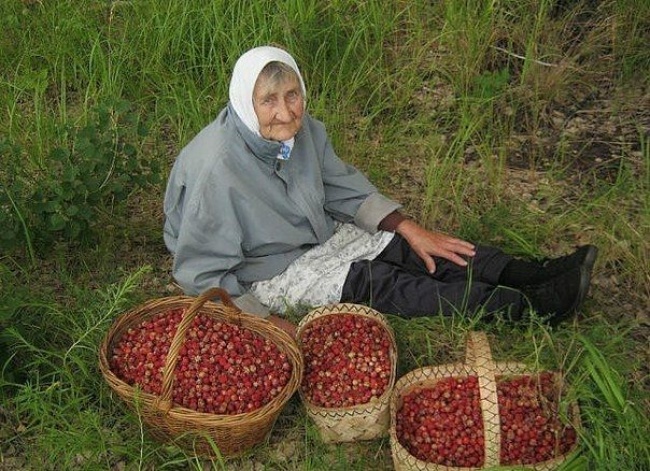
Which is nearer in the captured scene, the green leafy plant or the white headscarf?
the white headscarf

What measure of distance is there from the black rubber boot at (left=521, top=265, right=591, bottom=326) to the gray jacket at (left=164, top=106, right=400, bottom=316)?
677 mm

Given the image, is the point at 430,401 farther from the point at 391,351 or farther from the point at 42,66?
the point at 42,66

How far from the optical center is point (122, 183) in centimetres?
324

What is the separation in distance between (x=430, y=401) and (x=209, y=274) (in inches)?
34.9

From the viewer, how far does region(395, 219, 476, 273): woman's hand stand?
10.0 feet

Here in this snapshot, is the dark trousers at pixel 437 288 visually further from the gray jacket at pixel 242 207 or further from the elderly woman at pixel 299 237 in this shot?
the gray jacket at pixel 242 207

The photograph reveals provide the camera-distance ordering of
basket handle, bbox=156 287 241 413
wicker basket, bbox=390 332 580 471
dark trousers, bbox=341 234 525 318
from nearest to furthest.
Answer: basket handle, bbox=156 287 241 413
wicker basket, bbox=390 332 580 471
dark trousers, bbox=341 234 525 318

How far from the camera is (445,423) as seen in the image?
249 centimetres

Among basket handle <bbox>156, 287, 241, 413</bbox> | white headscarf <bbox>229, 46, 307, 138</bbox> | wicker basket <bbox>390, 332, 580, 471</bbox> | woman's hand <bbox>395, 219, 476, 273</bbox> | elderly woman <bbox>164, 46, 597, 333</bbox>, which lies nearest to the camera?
basket handle <bbox>156, 287, 241, 413</bbox>

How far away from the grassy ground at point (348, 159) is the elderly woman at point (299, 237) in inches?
5.5

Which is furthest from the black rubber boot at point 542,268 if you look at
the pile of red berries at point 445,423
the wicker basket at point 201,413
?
the wicker basket at point 201,413

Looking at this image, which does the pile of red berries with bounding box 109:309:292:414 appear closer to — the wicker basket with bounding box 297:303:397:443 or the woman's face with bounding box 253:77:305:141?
the wicker basket with bounding box 297:303:397:443

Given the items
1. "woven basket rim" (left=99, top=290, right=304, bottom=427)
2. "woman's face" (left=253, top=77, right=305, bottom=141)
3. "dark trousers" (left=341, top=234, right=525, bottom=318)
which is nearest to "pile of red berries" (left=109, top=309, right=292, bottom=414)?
"woven basket rim" (left=99, top=290, right=304, bottom=427)

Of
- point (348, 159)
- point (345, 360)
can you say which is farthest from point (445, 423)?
point (348, 159)
